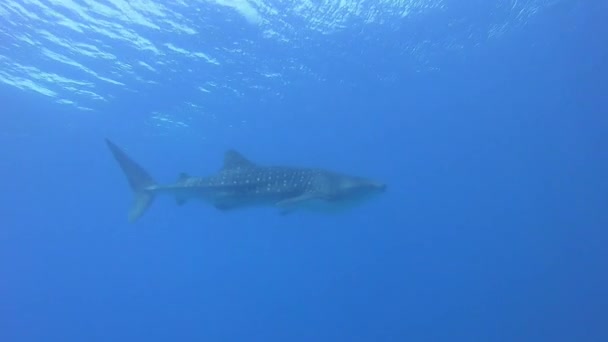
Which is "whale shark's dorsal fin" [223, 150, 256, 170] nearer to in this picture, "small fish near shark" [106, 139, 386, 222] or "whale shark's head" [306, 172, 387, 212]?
"small fish near shark" [106, 139, 386, 222]

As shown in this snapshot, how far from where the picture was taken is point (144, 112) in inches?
1057

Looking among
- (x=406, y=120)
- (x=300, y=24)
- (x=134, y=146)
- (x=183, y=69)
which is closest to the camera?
(x=300, y=24)

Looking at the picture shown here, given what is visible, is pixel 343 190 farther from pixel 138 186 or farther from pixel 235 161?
pixel 138 186

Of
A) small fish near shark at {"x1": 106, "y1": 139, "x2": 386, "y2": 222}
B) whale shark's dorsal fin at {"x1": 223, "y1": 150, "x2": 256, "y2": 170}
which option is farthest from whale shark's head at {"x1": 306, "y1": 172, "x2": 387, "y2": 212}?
whale shark's dorsal fin at {"x1": 223, "y1": 150, "x2": 256, "y2": 170}

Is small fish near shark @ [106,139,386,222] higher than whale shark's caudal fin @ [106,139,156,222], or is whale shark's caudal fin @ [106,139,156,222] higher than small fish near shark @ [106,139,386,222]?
whale shark's caudal fin @ [106,139,156,222]

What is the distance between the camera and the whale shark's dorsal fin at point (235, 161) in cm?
948

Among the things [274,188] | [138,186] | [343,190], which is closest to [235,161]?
[274,188]

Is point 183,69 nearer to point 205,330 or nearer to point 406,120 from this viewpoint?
point 406,120

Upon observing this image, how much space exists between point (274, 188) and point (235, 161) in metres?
1.32

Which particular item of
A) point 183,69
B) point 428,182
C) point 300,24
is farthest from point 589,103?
point 183,69

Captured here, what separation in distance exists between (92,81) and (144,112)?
Answer: 547 cm

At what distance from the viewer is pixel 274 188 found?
28.9ft

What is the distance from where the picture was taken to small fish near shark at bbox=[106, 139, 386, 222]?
813 cm

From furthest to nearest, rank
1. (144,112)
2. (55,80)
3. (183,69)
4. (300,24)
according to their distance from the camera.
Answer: (144,112) → (55,80) → (183,69) → (300,24)
